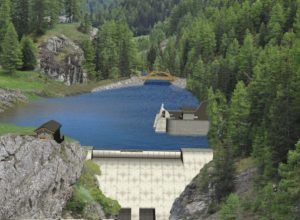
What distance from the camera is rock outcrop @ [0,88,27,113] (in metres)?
121

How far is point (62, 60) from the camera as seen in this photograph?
16638 cm

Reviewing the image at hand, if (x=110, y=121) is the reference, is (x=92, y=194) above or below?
below

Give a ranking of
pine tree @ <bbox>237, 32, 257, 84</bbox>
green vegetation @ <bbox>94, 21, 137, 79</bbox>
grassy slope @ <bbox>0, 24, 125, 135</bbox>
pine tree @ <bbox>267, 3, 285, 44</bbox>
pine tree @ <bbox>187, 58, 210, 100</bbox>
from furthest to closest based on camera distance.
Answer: green vegetation @ <bbox>94, 21, 137, 79</bbox> < grassy slope @ <bbox>0, 24, 125, 135</bbox> < pine tree @ <bbox>267, 3, 285, 44</bbox> < pine tree @ <bbox>187, 58, 210, 100</bbox> < pine tree @ <bbox>237, 32, 257, 84</bbox>

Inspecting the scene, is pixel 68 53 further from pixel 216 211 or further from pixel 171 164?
pixel 216 211

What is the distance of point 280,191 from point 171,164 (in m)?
36.9

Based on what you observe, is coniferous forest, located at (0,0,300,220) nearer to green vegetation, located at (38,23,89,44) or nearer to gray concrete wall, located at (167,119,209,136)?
green vegetation, located at (38,23,89,44)

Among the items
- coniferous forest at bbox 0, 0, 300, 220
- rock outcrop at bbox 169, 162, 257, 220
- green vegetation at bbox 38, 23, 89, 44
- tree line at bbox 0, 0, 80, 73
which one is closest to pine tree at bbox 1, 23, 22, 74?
coniferous forest at bbox 0, 0, 300, 220

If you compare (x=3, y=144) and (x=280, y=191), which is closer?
(x=280, y=191)

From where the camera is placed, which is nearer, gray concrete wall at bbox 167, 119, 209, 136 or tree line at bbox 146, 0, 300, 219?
tree line at bbox 146, 0, 300, 219

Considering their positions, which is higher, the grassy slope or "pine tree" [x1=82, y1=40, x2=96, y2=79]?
"pine tree" [x1=82, y1=40, x2=96, y2=79]

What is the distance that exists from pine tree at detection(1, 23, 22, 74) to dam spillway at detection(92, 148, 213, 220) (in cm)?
7722

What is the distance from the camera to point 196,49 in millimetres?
173875

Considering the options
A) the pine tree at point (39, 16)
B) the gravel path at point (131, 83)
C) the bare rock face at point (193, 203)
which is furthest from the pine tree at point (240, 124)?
the pine tree at point (39, 16)

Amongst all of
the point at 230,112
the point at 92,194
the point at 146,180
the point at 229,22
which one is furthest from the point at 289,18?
the point at 92,194
